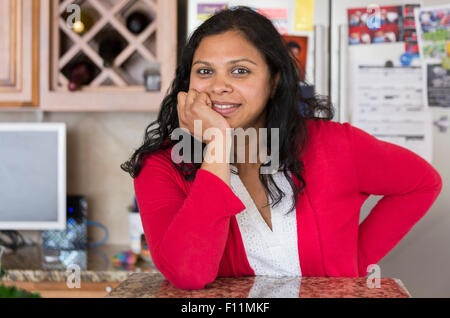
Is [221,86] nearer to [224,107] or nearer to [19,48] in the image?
[224,107]

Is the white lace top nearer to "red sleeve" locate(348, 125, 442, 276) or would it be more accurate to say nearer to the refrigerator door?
"red sleeve" locate(348, 125, 442, 276)

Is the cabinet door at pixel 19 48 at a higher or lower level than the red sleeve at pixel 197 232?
higher

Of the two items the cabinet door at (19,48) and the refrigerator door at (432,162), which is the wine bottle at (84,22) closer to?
the cabinet door at (19,48)

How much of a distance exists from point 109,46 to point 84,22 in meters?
0.15

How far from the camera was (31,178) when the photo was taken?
229 centimetres

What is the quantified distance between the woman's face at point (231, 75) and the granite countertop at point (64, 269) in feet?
3.43

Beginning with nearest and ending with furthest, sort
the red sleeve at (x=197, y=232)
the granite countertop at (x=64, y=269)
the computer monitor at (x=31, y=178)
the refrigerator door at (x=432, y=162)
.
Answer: the red sleeve at (x=197, y=232), the refrigerator door at (x=432, y=162), the granite countertop at (x=64, y=269), the computer monitor at (x=31, y=178)

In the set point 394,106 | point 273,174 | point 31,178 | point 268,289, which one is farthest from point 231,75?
point 31,178

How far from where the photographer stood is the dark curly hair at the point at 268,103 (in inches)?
43.1

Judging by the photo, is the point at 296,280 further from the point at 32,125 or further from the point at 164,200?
the point at 32,125

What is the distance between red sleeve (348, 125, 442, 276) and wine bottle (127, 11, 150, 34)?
49.1 inches

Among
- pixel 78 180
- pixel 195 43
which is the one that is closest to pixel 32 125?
pixel 78 180

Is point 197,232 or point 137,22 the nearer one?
point 197,232

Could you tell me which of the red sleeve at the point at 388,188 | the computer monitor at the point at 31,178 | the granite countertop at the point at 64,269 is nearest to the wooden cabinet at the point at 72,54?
the computer monitor at the point at 31,178
